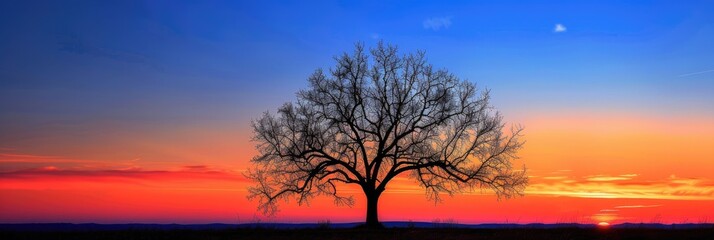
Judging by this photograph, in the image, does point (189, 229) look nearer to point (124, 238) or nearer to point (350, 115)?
point (124, 238)

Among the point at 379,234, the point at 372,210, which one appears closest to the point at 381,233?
the point at 379,234

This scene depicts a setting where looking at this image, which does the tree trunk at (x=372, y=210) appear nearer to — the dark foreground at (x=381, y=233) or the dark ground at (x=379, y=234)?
the dark foreground at (x=381, y=233)

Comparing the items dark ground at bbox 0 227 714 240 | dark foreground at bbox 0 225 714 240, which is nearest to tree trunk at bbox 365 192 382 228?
dark foreground at bbox 0 225 714 240

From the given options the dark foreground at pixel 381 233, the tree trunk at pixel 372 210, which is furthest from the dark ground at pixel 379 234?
the tree trunk at pixel 372 210

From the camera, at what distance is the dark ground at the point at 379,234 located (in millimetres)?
28453

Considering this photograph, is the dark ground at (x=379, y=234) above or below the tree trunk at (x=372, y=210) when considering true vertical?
below

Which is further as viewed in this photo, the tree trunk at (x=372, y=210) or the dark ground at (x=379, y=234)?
the tree trunk at (x=372, y=210)

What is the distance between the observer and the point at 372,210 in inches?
1484

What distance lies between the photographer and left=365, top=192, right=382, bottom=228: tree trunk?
122ft

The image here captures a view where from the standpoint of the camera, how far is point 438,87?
3894 centimetres

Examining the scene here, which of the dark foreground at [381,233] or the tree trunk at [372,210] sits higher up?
the tree trunk at [372,210]

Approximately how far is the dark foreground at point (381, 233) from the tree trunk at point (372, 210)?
4.04 meters

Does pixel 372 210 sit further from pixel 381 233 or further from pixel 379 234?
pixel 379 234

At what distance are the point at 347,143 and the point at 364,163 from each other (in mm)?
1421
